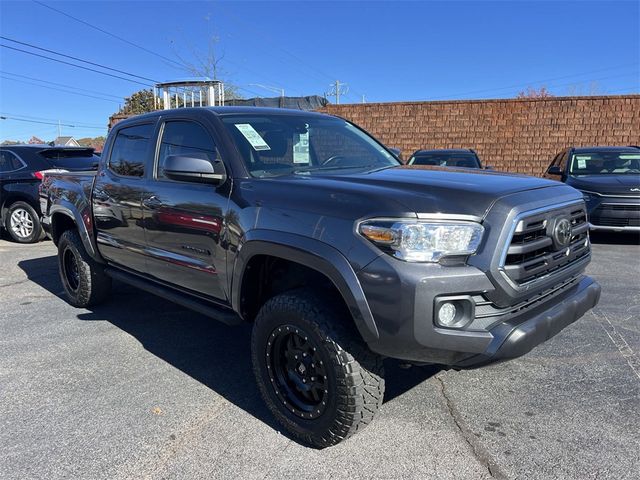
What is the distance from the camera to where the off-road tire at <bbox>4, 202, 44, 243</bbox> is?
30.3 ft

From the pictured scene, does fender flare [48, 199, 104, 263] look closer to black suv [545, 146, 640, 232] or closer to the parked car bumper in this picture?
black suv [545, 146, 640, 232]

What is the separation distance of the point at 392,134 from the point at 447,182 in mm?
13219

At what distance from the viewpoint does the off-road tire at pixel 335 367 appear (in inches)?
99.9

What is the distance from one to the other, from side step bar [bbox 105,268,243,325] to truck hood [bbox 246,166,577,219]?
86cm

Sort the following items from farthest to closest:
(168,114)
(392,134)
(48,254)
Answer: (392,134), (48,254), (168,114)

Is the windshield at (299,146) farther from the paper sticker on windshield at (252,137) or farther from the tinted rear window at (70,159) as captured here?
the tinted rear window at (70,159)

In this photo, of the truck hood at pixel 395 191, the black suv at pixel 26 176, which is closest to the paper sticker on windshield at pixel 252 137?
the truck hood at pixel 395 191

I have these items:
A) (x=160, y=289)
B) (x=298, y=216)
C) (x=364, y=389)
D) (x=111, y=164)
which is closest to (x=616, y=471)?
(x=364, y=389)

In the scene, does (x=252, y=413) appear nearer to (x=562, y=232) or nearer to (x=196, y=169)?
(x=196, y=169)

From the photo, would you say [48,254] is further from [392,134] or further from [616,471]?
[392,134]

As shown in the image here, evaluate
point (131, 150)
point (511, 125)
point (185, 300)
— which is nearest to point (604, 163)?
point (511, 125)

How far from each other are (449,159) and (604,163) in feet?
9.11

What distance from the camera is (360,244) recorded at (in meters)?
2.41

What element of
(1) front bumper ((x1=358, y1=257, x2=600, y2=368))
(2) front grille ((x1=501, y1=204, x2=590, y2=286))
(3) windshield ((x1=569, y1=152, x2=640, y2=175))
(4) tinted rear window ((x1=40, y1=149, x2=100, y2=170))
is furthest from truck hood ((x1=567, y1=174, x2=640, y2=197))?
(4) tinted rear window ((x1=40, y1=149, x2=100, y2=170))
